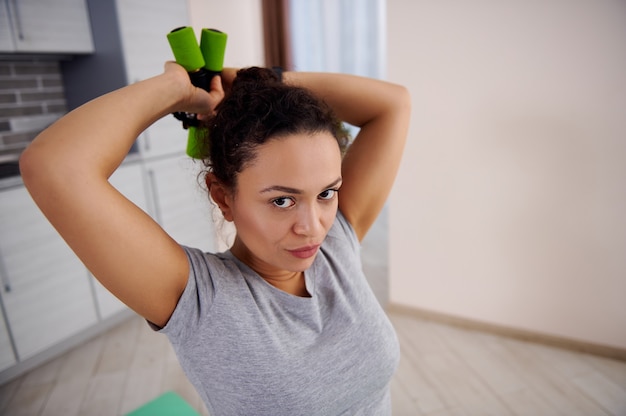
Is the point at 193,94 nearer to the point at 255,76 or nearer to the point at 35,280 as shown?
the point at 255,76

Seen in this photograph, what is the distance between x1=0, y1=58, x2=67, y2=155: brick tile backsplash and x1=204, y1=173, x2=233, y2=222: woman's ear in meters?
2.33

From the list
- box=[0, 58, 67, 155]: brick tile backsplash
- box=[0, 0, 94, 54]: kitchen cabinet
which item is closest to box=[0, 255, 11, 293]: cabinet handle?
box=[0, 58, 67, 155]: brick tile backsplash

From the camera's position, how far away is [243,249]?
31.9 inches

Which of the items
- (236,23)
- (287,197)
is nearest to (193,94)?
(287,197)

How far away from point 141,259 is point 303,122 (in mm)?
332

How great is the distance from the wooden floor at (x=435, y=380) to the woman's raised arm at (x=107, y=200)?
1505mm

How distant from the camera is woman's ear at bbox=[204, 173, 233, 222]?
0.75 meters

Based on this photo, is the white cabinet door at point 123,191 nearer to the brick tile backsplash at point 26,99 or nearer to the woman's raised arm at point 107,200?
the brick tile backsplash at point 26,99

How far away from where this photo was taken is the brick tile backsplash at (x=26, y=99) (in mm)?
2443

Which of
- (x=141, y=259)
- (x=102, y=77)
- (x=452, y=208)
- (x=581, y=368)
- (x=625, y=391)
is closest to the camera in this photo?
(x=141, y=259)

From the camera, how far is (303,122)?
70cm

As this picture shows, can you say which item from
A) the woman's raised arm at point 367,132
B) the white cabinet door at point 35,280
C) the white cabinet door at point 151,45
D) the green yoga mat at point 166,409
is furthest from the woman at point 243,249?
the white cabinet door at point 151,45

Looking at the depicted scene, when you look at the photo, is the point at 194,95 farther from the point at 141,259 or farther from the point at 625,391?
the point at 625,391

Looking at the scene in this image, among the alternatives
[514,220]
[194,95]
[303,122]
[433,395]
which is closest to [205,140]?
[194,95]
